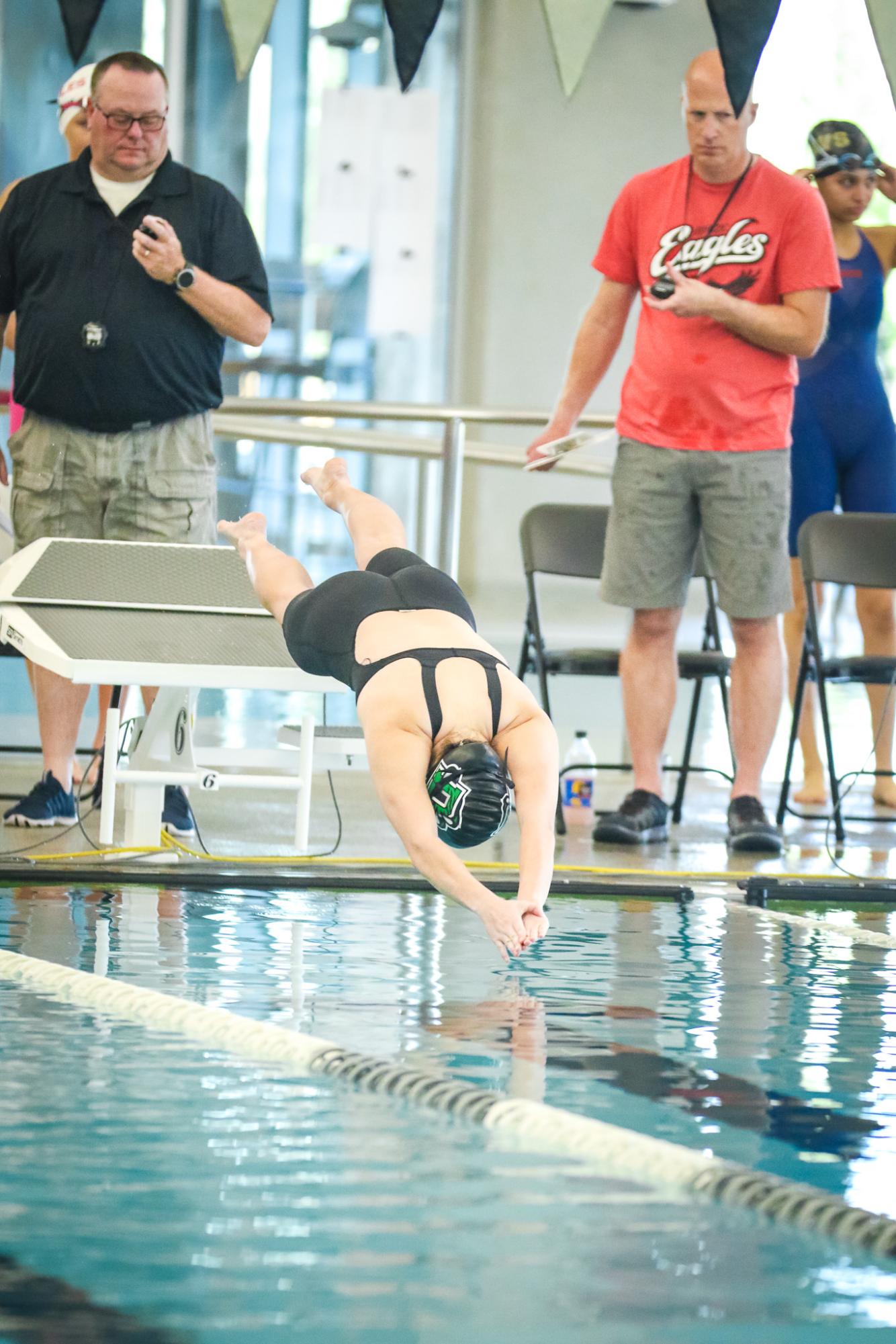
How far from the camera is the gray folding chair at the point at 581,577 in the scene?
5148 millimetres

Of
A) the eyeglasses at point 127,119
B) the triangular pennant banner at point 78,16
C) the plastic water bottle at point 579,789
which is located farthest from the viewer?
the plastic water bottle at point 579,789

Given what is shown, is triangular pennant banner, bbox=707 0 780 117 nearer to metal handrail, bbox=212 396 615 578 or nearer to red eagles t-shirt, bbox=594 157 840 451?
red eagles t-shirt, bbox=594 157 840 451

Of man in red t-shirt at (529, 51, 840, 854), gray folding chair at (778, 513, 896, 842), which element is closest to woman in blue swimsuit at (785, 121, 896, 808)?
gray folding chair at (778, 513, 896, 842)

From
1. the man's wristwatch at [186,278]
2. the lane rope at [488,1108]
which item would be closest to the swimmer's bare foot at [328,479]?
the man's wristwatch at [186,278]

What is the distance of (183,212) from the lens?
14.4ft

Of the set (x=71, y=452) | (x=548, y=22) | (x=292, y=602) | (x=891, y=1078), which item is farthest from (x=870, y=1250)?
(x=71, y=452)

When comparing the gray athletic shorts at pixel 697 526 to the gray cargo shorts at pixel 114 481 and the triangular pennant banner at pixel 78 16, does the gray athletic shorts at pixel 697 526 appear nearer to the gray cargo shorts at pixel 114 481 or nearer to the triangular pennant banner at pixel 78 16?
the gray cargo shorts at pixel 114 481

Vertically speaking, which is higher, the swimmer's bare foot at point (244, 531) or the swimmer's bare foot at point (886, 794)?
the swimmer's bare foot at point (244, 531)

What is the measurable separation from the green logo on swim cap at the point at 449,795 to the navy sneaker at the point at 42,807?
198 cm

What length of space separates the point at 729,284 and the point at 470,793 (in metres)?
2.32

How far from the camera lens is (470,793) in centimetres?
270

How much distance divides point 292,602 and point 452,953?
2.67ft

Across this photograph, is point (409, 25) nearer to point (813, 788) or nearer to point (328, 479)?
point (328, 479)

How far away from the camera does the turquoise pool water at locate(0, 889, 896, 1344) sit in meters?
1.57
